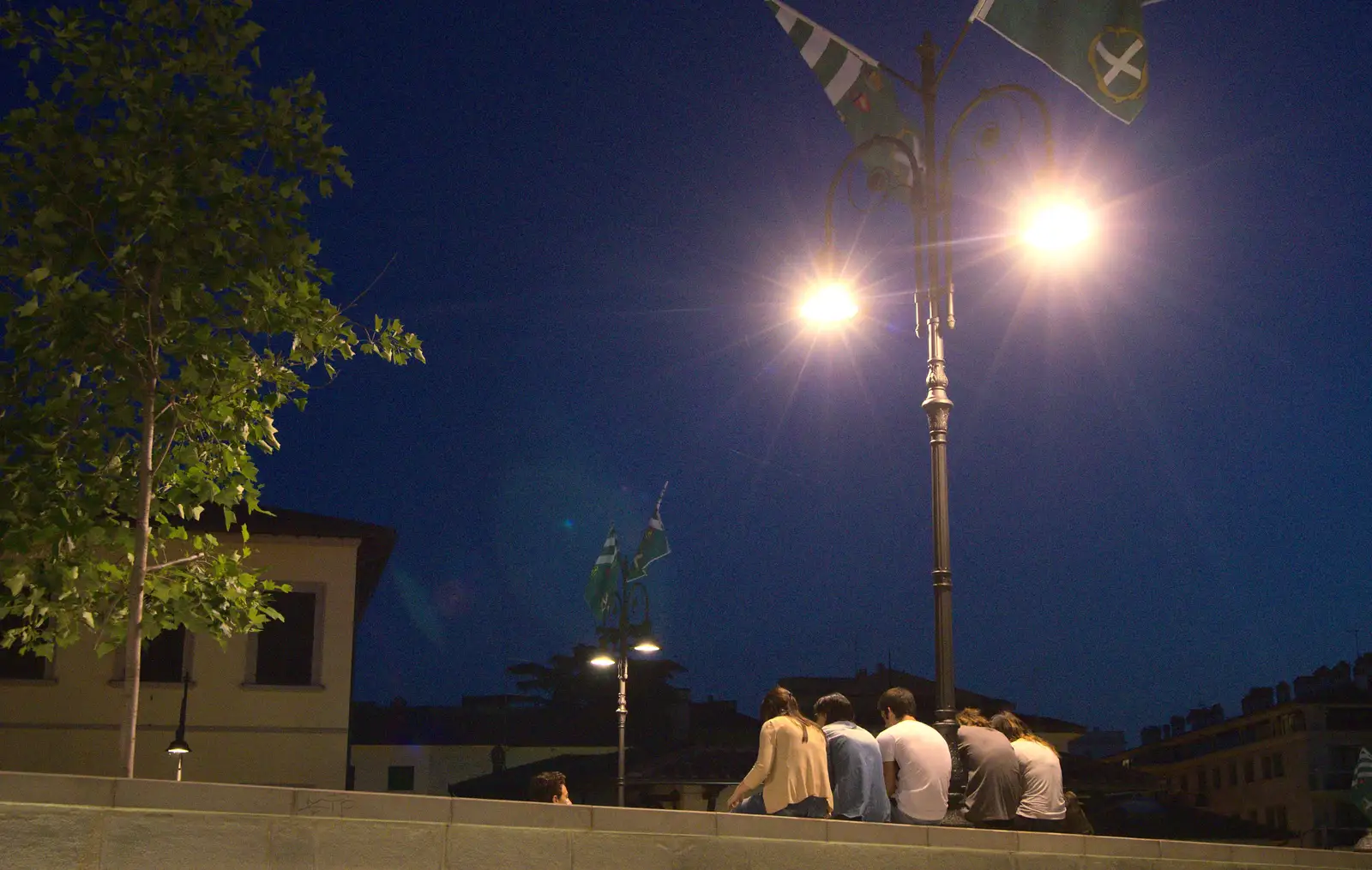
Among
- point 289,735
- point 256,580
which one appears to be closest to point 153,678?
point 289,735

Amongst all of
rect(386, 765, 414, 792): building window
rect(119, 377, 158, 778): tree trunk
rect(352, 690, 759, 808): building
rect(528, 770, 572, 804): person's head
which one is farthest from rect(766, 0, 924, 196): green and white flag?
rect(386, 765, 414, 792): building window

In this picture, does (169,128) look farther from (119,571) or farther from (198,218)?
(119,571)

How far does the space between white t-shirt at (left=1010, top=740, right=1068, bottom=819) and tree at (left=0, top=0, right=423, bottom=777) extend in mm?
5774

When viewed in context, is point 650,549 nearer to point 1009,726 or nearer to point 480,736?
point 1009,726

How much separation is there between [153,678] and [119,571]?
55.9 ft

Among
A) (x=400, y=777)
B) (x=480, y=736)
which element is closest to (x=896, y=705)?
(x=480, y=736)

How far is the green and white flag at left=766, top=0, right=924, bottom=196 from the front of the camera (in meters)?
13.5

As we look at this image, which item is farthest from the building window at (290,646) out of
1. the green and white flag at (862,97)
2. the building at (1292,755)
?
the building at (1292,755)

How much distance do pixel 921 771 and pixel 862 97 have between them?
667cm

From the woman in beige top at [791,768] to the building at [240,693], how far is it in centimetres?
1640

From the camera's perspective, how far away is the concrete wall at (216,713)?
24234 millimetres

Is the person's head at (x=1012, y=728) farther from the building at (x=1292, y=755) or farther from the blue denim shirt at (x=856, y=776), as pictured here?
the building at (x=1292, y=755)

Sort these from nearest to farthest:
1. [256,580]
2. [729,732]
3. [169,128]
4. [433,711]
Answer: [169,128] → [256,580] → [729,732] → [433,711]

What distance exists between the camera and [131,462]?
29.8ft
